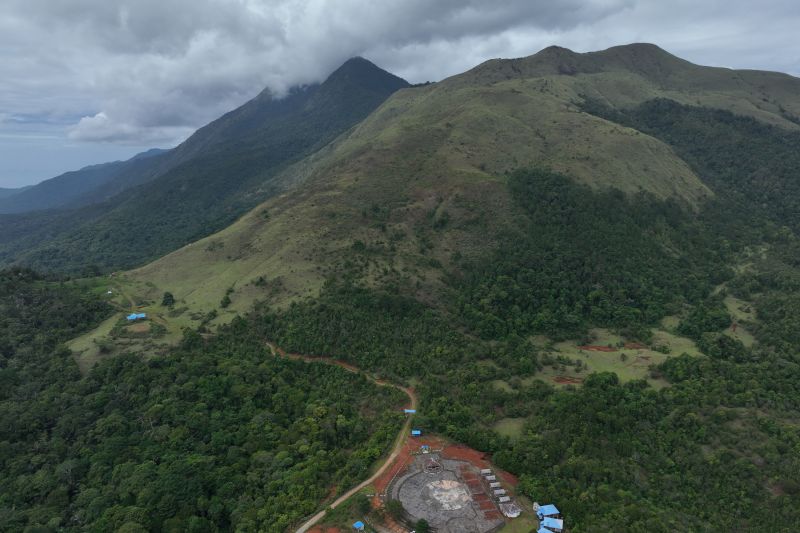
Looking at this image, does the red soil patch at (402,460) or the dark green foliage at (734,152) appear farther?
the dark green foliage at (734,152)

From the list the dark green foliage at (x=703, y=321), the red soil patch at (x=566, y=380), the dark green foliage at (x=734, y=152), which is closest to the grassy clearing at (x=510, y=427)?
the red soil patch at (x=566, y=380)

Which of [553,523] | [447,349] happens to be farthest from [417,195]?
[553,523]

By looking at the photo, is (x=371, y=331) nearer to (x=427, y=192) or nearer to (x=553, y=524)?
(x=553, y=524)

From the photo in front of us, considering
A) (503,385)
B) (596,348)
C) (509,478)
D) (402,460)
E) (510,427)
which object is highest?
(503,385)

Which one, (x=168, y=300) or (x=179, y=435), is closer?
(x=179, y=435)

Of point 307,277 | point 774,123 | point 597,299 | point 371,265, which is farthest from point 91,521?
point 774,123

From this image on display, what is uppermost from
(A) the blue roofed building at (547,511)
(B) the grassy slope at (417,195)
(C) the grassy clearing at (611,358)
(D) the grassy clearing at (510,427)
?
(B) the grassy slope at (417,195)

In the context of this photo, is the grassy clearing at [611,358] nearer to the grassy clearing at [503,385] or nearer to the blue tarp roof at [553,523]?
the grassy clearing at [503,385]
